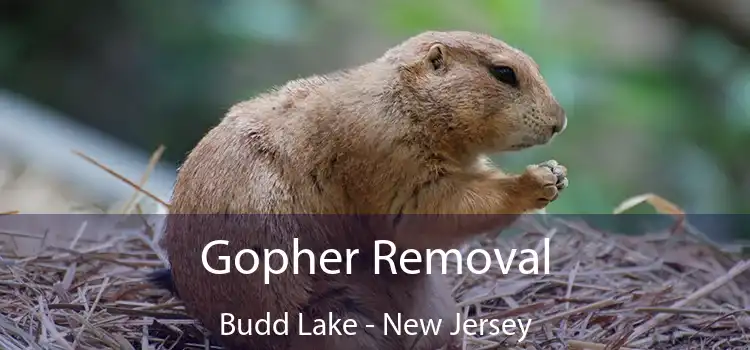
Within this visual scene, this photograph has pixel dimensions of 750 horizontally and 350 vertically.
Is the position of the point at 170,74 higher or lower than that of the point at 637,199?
higher

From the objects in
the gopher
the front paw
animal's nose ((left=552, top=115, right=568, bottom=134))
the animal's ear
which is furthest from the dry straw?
the animal's ear

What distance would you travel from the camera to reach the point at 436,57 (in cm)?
178

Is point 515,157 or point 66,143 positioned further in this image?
point 66,143

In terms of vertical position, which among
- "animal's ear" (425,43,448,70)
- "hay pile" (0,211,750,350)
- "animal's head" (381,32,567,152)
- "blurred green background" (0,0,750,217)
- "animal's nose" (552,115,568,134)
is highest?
"blurred green background" (0,0,750,217)

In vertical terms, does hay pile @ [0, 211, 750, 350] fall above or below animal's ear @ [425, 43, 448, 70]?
below

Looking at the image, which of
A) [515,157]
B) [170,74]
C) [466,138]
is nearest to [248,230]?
[466,138]

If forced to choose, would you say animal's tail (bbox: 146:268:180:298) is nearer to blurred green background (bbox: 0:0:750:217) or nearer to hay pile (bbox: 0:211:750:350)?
hay pile (bbox: 0:211:750:350)

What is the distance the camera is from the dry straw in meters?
1.78

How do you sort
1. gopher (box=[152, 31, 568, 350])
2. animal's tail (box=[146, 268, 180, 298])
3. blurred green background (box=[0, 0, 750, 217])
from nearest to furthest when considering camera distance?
1. gopher (box=[152, 31, 568, 350])
2. animal's tail (box=[146, 268, 180, 298])
3. blurred green background (box=[0, 0, 750, 217])

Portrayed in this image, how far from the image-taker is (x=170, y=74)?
418 cm

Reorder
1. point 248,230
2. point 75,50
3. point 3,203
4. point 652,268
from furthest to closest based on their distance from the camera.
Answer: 1. point 75,50
2. point 3,203
3. point 652,268
4. point 248,230

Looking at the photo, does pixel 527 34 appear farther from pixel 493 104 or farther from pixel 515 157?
pixel 493 104

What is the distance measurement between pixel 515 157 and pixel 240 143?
0.71m

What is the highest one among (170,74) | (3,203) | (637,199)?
(170,74)
